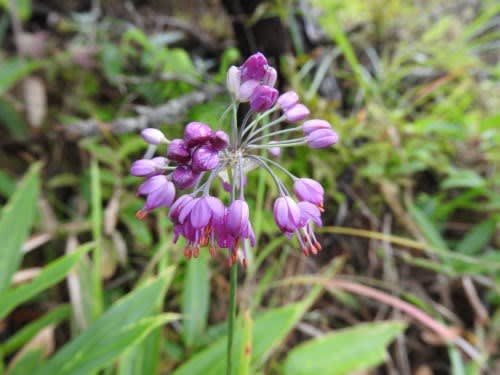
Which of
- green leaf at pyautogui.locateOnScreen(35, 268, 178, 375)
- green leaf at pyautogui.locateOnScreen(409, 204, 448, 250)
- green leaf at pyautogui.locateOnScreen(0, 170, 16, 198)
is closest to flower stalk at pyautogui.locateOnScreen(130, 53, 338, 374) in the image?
green leaf at pyautogui.locateOnScreen(35, 268, 178, 375)

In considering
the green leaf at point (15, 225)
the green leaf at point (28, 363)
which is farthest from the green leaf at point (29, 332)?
the green leaf at point (15, 225)

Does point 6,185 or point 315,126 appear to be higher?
point 6,185

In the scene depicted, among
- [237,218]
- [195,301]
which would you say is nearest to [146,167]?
[237,218]

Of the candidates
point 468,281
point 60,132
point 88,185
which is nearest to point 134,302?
point 88,185

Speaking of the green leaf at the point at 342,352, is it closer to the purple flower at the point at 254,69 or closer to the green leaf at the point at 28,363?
the green leaf at the point at 28,363

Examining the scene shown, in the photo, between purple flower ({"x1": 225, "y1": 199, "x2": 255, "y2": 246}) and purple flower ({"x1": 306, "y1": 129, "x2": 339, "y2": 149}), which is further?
purple flower ({"x1": 306, "y1": 129, "x2": 339, "y2": 149})

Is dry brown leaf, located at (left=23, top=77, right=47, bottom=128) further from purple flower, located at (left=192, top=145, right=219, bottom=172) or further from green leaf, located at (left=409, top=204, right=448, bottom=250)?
green leaf, located at (left=409, top=204, right=448, bottom=250)

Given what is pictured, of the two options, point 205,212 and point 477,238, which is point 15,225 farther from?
point 477,238
